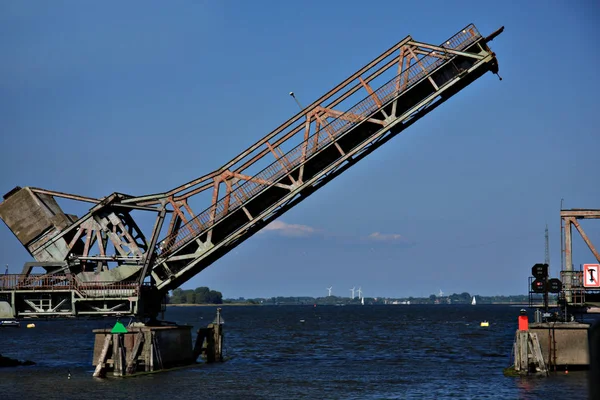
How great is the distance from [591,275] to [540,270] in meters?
4.21

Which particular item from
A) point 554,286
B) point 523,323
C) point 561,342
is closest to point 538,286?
point 554,286

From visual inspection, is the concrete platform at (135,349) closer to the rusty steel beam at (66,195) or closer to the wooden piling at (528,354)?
the rusty steel beam at (66,195)

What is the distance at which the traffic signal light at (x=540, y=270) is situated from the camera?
94.0 ft

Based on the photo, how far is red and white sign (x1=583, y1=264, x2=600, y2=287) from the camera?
31.7m

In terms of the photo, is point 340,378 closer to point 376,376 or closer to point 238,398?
point 376,376

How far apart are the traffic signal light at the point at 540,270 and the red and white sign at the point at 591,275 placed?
3883 mm

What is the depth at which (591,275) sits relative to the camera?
31781mm

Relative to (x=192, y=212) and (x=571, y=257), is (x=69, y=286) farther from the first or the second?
(x=571, y=257)

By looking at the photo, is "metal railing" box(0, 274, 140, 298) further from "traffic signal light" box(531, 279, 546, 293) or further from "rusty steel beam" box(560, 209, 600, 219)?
"rusty steel beam" box(560, 209, 600, 219)

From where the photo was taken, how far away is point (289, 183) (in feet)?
99.7

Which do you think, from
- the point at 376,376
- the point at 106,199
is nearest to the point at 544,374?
the point at 376,376

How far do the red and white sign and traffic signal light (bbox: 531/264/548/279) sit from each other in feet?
12.7

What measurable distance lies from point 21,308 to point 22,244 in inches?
96.4

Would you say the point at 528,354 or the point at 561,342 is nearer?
the point at 561,342
